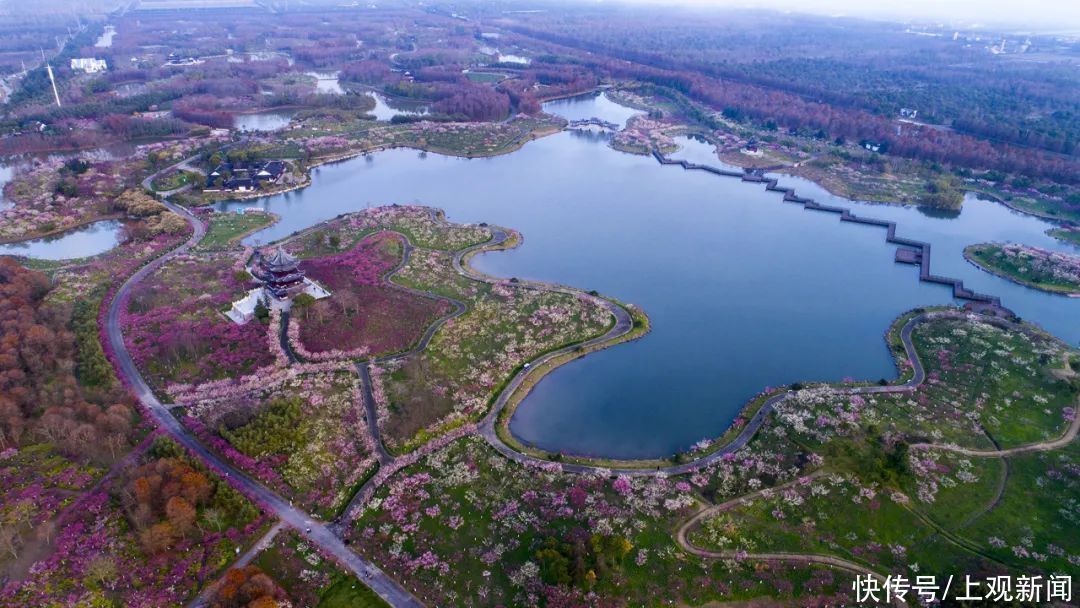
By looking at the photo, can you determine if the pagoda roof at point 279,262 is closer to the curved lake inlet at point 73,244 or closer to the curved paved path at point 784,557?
the curved lake inlet at point 73,244

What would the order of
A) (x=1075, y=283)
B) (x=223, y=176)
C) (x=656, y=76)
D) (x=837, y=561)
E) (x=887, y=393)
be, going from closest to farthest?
(x=837, y=561) → (x=887, y=393) → (x=1075, y=283) → (x=223, y=176) → (x=656, y=76)

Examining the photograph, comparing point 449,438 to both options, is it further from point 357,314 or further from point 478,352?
point 357,314

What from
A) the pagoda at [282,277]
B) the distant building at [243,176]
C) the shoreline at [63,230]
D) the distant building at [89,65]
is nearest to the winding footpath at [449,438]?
the pagoda at [282,277]

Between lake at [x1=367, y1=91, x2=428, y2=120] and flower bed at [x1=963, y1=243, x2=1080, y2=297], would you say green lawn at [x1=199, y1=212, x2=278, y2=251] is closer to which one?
lake at [x1=367, y1=91, x2=428, y2=120]

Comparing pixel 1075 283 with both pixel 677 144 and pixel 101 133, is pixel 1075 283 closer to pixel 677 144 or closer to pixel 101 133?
pixel 677 144

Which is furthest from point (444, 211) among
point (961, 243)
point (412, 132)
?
point (961, 243)

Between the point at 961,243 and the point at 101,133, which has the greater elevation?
the point at 101,133

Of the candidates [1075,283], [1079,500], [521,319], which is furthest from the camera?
[1075,283]

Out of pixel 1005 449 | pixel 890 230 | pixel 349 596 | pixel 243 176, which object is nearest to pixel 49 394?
pixel 349 596
